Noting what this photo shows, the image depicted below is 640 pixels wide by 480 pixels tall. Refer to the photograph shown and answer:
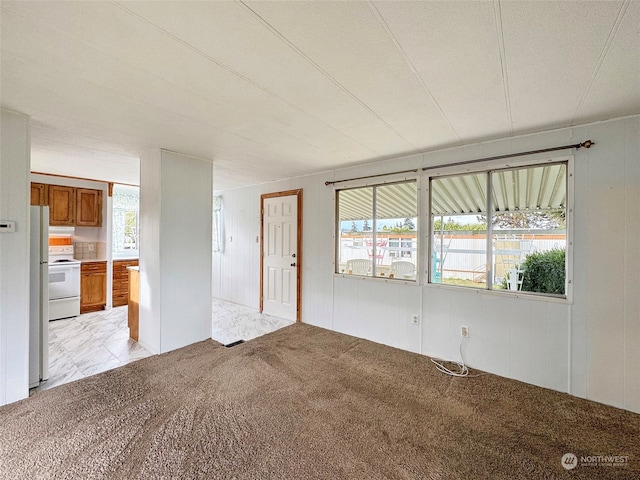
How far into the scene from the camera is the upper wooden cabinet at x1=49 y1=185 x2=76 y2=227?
4422mm

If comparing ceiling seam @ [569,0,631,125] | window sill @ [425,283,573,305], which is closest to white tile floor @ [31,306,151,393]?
window sill @ [425,283,573,305]

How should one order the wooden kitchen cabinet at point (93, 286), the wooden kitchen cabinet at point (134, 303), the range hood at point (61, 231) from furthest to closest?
the range hood at point (61, 231) < the wooden kitchen cabinet at point (93, 286) < the wooden kitchen cabinet at point (134, 303)

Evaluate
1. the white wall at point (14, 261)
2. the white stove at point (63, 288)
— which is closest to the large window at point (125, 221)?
the white stove at point (63, 288)

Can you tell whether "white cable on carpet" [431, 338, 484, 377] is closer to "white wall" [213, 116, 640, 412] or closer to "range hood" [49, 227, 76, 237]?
"white wall" [213, 116, 640, 412]

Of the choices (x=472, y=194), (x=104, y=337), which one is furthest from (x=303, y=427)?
(x=104, y=337)

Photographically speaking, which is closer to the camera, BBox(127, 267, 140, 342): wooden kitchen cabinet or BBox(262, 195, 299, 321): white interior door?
BBox(127, 267, 140, 342): wooden kitchen cabinet

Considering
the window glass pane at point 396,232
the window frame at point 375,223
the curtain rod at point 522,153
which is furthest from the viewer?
the window glass pane at point 396,232

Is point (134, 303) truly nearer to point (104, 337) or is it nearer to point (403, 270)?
point (104, 337)

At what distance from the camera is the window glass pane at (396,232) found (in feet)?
10.9

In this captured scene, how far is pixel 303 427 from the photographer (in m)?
1.92

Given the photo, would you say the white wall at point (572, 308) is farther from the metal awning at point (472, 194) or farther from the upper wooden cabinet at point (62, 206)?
the upper wooden cabinet at point (62, 206)

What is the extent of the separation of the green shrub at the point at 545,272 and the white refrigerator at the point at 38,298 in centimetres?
451

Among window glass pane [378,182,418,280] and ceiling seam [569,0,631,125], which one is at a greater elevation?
ceiling seam [569,0,631,125]

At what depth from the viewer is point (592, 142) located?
2.29 m
